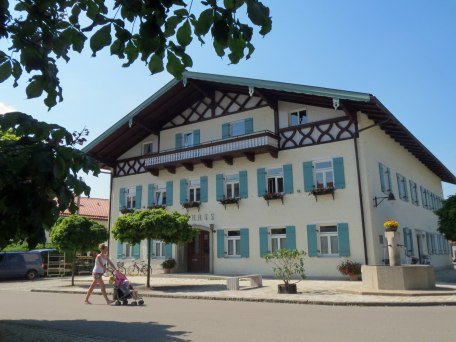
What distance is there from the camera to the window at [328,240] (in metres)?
19.3

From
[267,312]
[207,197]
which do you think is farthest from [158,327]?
[207,197]

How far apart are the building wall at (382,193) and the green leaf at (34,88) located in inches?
673

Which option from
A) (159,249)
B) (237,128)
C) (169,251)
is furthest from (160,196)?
(237,128)

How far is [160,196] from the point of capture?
2600 cm

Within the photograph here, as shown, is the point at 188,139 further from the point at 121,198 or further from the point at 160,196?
the point at 121,198

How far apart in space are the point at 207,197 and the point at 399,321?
15942 millimetres

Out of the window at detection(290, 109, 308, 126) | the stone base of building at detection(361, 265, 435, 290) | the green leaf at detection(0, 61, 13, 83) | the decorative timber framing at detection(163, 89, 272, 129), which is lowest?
the stone base of building at detection(361, 265, 435, 290)

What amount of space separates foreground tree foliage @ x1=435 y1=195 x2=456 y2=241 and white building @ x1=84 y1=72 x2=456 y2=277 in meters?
2.52

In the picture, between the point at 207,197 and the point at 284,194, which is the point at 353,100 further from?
the point at 207,197

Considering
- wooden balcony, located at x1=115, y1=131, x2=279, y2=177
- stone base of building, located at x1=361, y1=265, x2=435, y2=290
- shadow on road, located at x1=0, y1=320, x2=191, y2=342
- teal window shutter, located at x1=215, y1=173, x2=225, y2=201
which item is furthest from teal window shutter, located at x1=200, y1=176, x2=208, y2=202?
shadow on road, located at x1=0, y1=320, x2=191, y2=342

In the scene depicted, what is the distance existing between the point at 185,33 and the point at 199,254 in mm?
22188

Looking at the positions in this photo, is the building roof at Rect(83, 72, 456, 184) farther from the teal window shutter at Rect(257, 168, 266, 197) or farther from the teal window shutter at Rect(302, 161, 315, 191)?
the teal window shutter at Rect(257, 168, 266, 197)

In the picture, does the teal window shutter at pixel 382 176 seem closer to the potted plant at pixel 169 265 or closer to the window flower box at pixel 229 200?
the window flower box at pixel 229 200

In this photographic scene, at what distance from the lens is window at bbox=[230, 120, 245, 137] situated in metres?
23.2
